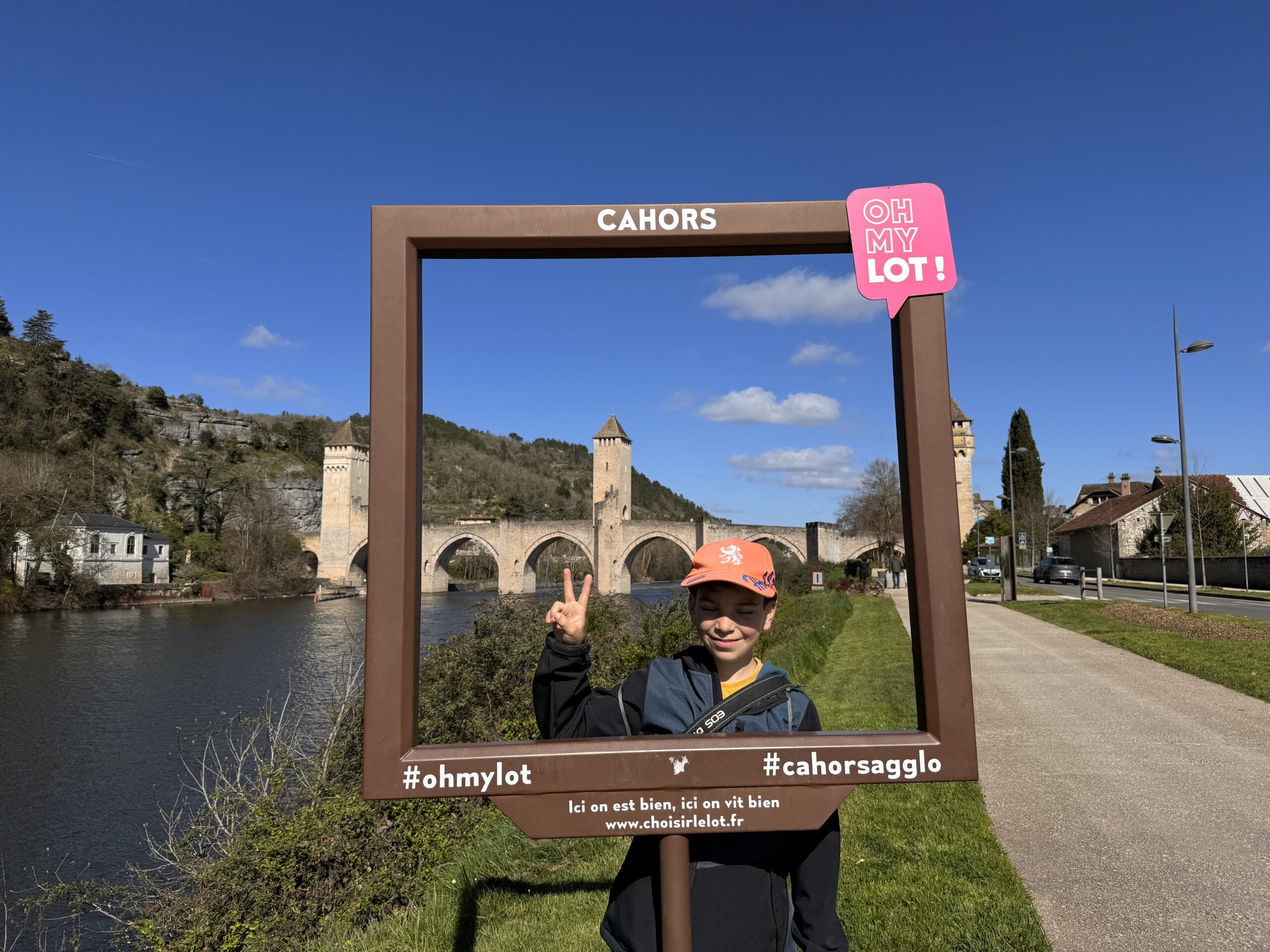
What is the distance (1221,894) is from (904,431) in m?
3.54

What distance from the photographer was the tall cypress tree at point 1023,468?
2255 inches

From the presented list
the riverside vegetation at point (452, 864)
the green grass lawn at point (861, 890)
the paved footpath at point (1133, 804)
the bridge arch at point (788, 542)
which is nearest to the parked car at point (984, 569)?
the bridge arch at point (788, 542)

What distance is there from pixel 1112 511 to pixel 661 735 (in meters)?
47.9

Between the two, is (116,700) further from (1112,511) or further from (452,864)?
(1112,511)

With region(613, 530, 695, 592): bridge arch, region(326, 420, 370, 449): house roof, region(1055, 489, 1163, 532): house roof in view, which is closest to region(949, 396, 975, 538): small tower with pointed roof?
region(1055, 489, 1163, 532): house roof

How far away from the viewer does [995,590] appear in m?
25.5

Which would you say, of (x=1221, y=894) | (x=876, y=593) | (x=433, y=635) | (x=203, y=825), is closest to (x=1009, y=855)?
(x=1221, y=894)

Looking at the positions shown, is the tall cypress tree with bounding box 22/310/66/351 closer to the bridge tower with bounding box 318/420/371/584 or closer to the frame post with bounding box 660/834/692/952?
the bridge tower with bounding box 318/420/371/584

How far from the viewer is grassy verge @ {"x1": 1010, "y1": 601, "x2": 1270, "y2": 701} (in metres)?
8.54

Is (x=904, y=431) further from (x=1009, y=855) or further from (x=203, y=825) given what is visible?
(x=203, y=825)

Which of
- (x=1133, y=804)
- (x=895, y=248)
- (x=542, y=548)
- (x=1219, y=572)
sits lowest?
(x=1133, y=804)

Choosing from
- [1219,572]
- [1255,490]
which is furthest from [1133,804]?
[1255,490]

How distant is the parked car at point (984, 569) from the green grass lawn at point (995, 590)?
4134 millimetres

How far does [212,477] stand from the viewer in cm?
7938
